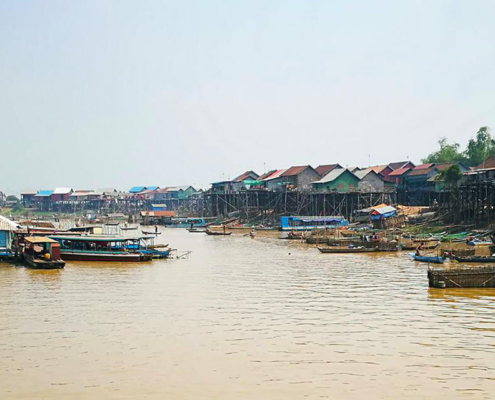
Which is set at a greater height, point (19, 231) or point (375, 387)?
point (19, 231)

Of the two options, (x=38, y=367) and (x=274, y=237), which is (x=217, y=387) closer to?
(x=38, y=367)

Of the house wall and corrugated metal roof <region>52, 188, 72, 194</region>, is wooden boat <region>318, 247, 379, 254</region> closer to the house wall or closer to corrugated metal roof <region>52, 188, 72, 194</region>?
the house wall

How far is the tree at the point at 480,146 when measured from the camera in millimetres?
76700

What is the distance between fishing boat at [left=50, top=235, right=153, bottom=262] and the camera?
31.9m

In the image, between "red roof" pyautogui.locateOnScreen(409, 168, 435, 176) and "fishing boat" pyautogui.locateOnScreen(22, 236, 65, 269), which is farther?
"red roof" pyautogui.locateOnScreen(409, 168, 435, 176)

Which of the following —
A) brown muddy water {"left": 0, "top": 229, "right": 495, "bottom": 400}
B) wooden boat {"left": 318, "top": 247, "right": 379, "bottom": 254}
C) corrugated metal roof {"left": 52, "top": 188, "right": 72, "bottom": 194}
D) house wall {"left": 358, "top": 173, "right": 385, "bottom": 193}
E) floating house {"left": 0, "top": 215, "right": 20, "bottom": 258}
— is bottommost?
brown muddy water {"left": 0, "top": 229, "right": 495, "bottom": 400}

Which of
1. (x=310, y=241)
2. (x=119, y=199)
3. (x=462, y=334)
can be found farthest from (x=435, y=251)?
(x=119, y=199)

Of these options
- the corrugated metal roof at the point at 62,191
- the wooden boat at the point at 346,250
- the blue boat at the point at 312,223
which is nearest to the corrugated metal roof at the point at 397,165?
the blue boat at the point at 312,223

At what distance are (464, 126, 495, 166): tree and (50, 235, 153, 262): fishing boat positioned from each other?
56.0 m

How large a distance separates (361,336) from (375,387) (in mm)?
3800

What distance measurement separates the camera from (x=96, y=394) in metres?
11.6

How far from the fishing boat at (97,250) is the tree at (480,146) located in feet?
184

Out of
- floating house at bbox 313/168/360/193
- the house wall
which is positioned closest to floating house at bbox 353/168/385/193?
the house wall

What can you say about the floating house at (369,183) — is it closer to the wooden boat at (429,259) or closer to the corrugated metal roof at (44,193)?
the wooden boat at (429,259)
